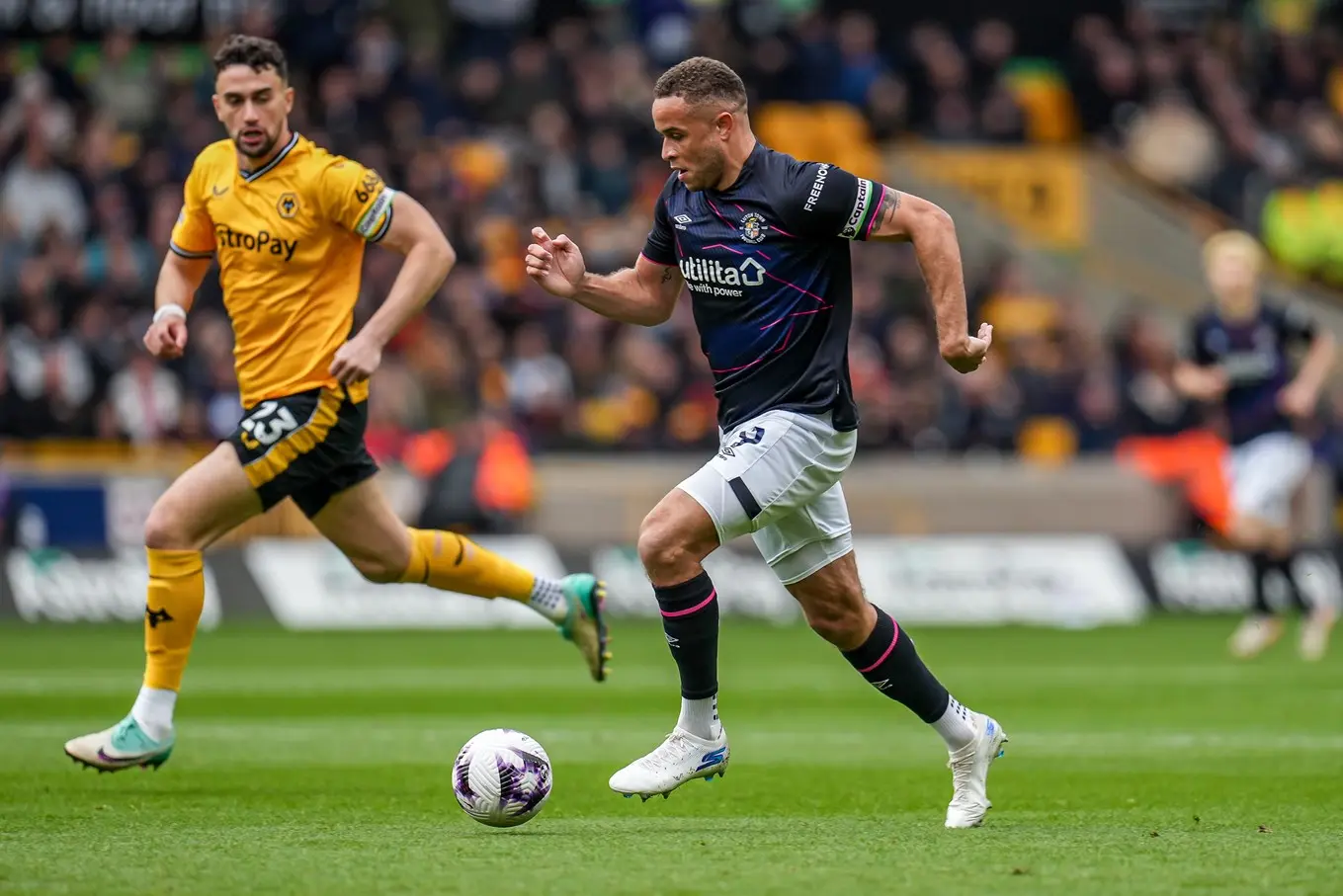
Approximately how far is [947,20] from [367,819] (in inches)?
875

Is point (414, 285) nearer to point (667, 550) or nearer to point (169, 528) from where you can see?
point (169, 528)

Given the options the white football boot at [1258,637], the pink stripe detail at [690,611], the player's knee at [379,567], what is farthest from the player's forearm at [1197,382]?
the pink stripe detail at [690,611]

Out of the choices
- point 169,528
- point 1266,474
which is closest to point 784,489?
point 169,528

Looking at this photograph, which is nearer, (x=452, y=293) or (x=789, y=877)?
(x=789, y=877)

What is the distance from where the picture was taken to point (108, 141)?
68.7 ft

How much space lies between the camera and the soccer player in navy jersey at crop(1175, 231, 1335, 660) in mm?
14211

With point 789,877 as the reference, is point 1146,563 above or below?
below

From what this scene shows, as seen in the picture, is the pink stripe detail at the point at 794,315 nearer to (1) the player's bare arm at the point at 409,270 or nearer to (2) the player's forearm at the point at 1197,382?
(1) the player's bare arm at the point at 409,270

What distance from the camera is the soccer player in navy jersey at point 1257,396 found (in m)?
14.2

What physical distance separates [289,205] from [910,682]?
3158 millimetres

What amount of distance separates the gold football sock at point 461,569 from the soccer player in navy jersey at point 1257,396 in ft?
21.5

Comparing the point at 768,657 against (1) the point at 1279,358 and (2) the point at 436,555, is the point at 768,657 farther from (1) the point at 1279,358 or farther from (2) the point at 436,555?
(2) the point at 436,555

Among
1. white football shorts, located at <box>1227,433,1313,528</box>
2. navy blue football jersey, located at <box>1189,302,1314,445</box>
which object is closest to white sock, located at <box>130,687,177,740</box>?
navy blue football jersey, located at <box>1189,302,1314,445</box>

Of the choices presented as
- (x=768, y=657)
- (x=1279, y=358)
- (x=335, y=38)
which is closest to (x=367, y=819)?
(x=768, y=657)
